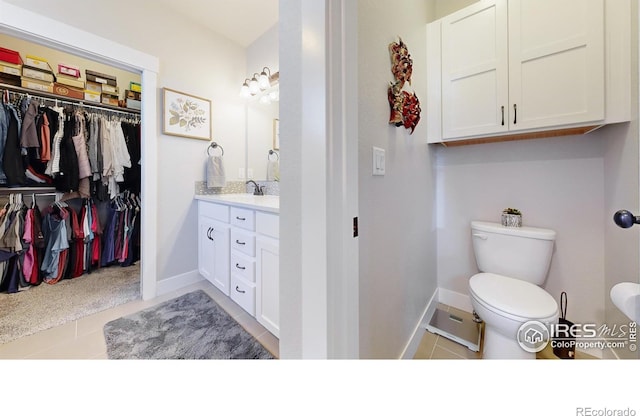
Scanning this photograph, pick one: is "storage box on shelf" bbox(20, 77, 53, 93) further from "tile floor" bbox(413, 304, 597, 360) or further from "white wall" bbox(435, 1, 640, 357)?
"tile floor" bbox(413, 304, 597, 360)

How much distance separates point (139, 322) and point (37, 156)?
1904mm

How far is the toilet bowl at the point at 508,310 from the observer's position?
3.01 ft

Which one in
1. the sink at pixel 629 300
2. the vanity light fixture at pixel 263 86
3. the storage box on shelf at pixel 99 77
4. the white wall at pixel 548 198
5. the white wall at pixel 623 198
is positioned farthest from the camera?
the storage box on shelf at pixel 99 77

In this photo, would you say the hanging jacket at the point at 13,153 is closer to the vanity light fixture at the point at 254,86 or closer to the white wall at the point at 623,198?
the vanity light fixture at the point at 254,86

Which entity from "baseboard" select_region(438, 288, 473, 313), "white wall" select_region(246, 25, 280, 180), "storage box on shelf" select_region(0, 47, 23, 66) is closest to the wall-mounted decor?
"baseboard" select_region(438, 288, 473, 313)

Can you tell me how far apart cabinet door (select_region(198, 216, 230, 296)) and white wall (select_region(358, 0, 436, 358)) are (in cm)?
124

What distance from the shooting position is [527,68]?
3.87 feet

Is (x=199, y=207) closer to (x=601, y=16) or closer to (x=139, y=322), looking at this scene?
(x=139, y=322)

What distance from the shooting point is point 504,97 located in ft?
4.09

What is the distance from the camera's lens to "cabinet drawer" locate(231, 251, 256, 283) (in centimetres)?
142

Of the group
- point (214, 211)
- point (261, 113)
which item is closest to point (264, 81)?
point (261, 113)

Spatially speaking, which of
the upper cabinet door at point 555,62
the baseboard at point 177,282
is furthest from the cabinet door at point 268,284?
the upper cabinet door at point 555,62

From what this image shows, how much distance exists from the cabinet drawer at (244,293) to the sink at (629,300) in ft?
5.04
